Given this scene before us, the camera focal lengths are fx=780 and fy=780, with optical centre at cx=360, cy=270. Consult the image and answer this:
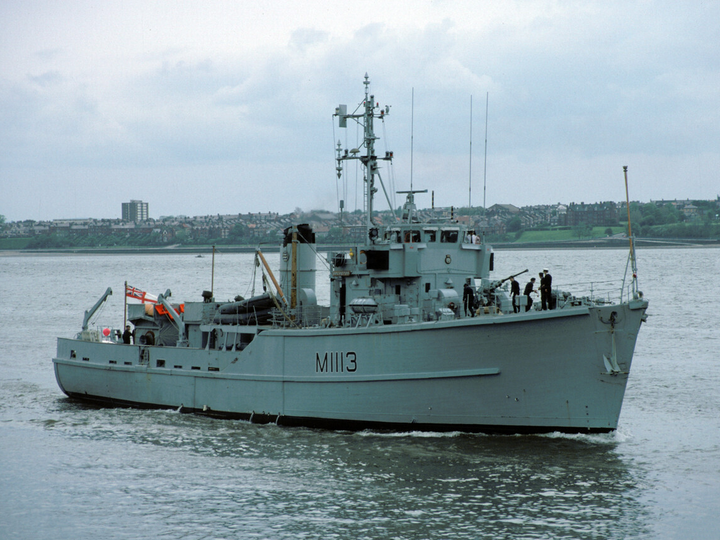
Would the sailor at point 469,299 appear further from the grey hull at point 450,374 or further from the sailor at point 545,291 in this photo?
the sailor at point 545,291

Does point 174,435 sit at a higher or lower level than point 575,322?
lower

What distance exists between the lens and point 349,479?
53.6 feet

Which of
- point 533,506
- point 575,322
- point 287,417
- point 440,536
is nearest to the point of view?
point 440,536

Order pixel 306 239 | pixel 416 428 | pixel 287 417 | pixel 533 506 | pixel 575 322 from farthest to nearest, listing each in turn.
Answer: pixel 306 239, pixel 287 417, pixel 416 428, pixel 575 322, pixel 533 506

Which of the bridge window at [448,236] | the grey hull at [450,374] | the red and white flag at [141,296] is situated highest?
the bridge window at [448,236]

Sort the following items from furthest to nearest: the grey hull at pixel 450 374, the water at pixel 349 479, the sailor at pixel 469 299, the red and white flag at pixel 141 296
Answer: the red and white flag at pixel 141 296 < the sailor at pixel 469 299 < the grey hull at pixel 450 374 < the water at pixel 349 479

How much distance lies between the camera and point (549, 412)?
17844mm

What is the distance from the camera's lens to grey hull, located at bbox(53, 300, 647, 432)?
17422mm

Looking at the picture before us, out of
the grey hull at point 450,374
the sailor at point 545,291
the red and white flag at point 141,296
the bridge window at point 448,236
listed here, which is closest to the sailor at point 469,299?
the grey hull at point 450,374

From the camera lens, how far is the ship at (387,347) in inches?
691

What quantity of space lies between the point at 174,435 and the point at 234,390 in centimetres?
198

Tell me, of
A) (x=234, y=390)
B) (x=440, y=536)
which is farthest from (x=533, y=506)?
(x=234, y=390)

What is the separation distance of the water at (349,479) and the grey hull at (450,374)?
529 millimetres

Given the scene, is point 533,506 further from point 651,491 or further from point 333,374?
point 333,374
